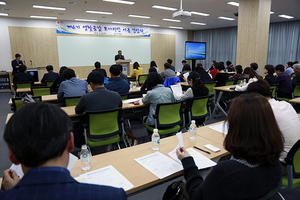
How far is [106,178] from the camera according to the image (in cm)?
145

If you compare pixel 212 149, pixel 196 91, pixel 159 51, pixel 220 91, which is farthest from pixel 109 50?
pixel 212 149

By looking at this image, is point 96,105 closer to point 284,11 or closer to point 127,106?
point 127,106

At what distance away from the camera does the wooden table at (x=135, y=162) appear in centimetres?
144

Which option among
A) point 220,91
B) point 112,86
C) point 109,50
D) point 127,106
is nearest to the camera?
point 127,106

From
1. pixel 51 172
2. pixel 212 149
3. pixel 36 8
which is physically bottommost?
pixel 212 149

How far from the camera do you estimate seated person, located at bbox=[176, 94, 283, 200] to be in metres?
1.05

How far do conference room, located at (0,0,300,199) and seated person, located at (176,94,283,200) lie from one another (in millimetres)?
492

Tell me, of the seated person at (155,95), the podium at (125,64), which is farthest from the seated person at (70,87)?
the podium at (125,64)

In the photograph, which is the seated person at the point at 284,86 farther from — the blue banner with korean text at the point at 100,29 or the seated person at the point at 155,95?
the blue banner with korean text at the point at 100,29

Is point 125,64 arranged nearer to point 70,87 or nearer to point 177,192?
point 70,87

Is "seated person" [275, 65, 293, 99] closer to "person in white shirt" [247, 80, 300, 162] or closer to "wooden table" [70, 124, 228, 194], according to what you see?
"person in white shirt" [247, 80, 300, 162]

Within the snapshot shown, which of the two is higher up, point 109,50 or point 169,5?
point 169,5

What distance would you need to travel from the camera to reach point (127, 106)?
358 cm

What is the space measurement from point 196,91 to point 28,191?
3.51 m
